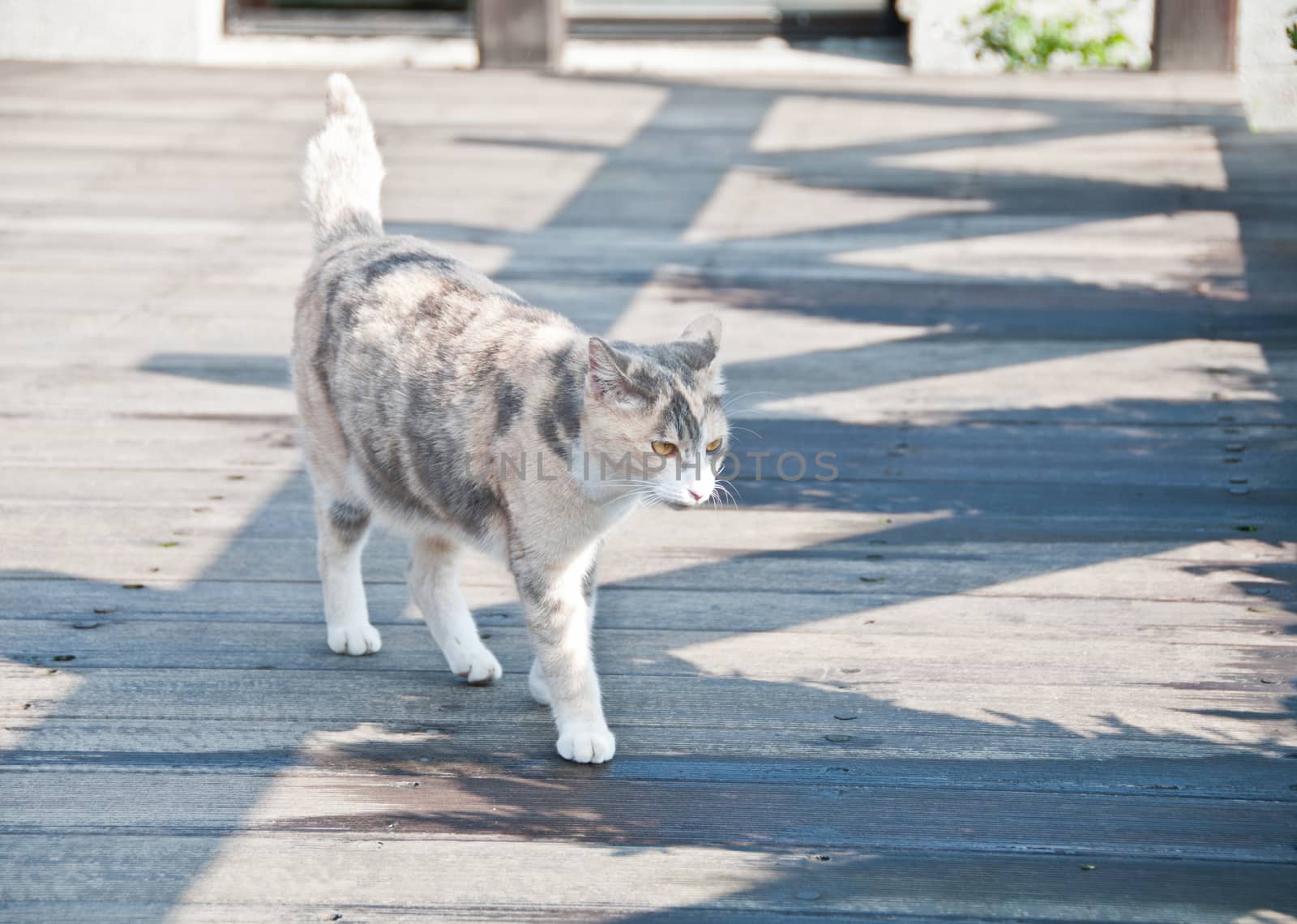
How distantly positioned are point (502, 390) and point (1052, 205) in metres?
4.20

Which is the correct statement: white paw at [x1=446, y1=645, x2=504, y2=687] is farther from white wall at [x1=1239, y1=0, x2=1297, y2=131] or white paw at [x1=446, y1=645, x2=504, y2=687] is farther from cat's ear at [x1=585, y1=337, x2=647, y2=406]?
white wall at [x1=1239, y1=0, x2=1297, y2=131]

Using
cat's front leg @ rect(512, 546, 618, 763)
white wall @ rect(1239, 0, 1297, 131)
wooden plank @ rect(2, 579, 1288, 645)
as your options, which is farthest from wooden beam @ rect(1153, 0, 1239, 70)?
cat's front leg @ rect(512, 546, 618, 763)

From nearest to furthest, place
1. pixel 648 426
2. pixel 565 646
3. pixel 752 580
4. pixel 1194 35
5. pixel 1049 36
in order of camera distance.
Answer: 1. pixel 648 426
2. pixel 565 646
3. pixel 752 580
4. pixel 1194 35
5. pixel 1049 36

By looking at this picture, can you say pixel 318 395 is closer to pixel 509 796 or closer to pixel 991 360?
pixel 509 796

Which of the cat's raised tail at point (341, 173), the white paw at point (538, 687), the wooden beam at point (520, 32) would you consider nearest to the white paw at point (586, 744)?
the white paw at point (538, 687)

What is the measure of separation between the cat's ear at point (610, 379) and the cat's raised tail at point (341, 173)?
1.01 metres

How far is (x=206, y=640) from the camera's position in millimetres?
3230

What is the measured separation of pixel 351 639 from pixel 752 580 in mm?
981

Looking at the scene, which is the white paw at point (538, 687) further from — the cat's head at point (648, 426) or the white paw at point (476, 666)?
the cat's head at point (648, 426)

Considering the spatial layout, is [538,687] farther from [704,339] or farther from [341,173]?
[341,173]

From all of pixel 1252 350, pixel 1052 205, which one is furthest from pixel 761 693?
pixel 1052 205

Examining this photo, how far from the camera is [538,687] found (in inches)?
119

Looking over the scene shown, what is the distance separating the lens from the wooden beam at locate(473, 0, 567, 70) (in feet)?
28.9

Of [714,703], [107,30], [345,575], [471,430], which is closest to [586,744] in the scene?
[714,703]
